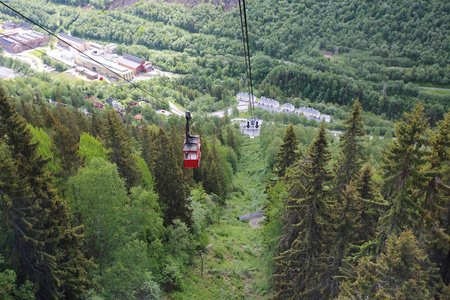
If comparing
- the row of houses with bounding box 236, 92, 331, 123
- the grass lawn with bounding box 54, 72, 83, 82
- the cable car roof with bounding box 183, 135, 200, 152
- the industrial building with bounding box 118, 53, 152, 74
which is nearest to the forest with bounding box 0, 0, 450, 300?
the cable car roof with bounding box 183, 135, 200, 152

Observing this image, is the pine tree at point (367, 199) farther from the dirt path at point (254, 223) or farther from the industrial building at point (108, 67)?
the industrial building at point (108, 67)

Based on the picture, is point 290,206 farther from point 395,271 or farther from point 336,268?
point 395,271

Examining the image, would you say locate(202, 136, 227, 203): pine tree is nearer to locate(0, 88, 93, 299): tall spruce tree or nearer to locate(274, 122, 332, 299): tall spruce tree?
locate(274, 122, 332, 299): tall spruce tree

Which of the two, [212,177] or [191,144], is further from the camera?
[212,177]

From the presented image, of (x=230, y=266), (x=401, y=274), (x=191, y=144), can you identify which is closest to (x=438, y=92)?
(x=230, y=266)

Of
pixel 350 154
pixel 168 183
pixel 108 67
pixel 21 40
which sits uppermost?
pixel 350 154

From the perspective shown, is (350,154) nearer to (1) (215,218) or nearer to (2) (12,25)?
(1) (215,218)

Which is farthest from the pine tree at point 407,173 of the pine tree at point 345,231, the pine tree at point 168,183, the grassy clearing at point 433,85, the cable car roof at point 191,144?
the grassy clearing at point 433,85

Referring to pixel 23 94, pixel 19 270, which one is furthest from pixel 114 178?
pixel 23 94
